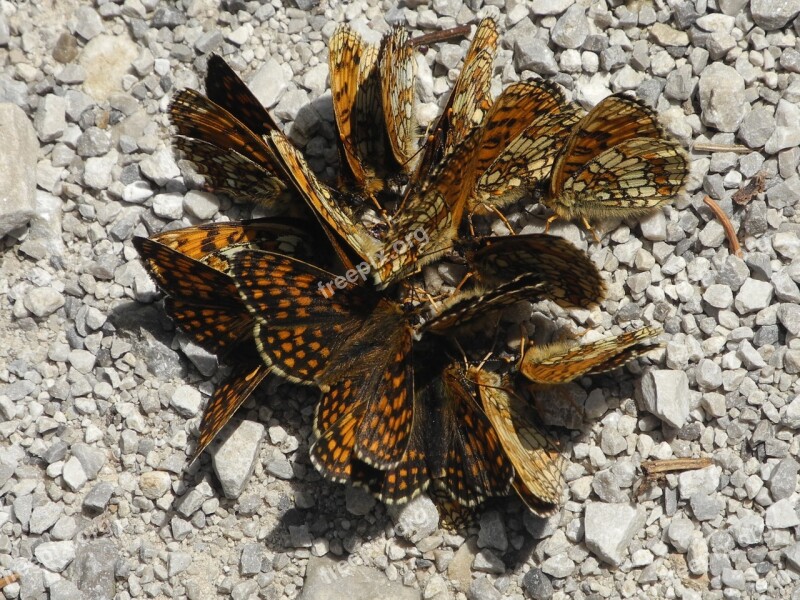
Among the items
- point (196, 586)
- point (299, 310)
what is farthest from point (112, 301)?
point (196, 586)

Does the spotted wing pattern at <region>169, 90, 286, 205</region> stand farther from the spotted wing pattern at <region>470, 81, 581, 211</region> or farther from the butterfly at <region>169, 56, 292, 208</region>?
the spotted wing pattern at <region>470, 81, 581, 211</region>

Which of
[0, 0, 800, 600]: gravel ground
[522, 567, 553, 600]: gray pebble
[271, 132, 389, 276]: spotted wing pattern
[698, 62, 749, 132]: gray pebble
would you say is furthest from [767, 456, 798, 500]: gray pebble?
[271, 132, 389, 276]: spotted wing pattern

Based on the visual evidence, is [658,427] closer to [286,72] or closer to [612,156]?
[612,156]

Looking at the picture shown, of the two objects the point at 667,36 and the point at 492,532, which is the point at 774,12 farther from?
the point at 492,532

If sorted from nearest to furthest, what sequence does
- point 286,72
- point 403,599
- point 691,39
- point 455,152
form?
point 455,152 → point 403,599 → point 691,39 → point 286,72

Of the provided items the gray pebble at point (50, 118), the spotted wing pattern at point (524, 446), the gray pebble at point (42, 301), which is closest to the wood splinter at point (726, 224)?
the spotted wing pattern at point (524, 446)

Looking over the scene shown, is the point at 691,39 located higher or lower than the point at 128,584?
higher

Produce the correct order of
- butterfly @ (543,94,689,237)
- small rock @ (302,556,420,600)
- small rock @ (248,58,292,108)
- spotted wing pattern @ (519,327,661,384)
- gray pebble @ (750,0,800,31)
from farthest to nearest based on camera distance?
small rock @ (248,58,292,108) < gray pebble @ (750,0,800,31) < small rock @ (302,556,420,600) < butterfly @ (543,94,689,237) < spotted wing pattern @ (519,327,661,384)
